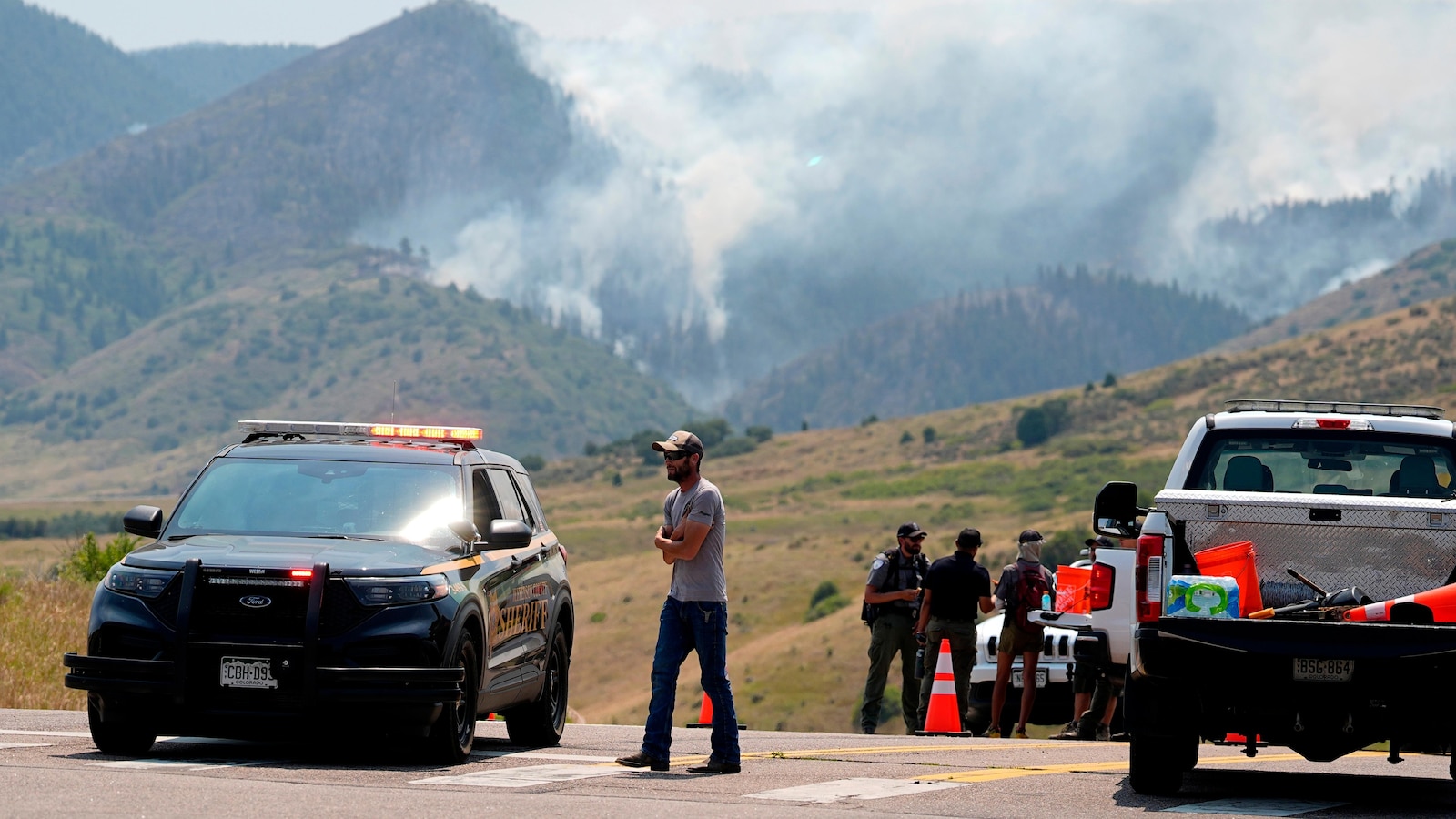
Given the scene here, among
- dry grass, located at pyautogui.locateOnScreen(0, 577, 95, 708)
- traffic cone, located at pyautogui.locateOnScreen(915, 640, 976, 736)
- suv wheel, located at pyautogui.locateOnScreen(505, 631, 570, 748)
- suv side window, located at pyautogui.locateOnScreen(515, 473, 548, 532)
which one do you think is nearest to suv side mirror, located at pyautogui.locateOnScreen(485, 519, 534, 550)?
suv wheel, located at pyautogui.locateOnScreen(505, 631, 570, 748)

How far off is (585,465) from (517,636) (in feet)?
482

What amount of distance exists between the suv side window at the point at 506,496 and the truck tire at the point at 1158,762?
4.52 m

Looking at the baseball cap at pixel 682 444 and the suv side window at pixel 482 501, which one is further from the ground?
the baseball cap at pixel 682 444

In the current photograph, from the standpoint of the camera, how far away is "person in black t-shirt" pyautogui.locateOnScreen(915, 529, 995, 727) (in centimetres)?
1803

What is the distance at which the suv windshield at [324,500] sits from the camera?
1170 cm

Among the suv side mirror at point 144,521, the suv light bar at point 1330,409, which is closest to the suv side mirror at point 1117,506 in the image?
the suv light bar at point 1330,409

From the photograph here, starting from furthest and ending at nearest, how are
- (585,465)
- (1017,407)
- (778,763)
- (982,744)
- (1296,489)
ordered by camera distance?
(585,465), (1017,407), (982,744), (778,763), (1296,489)

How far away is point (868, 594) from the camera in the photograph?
19.0 metres

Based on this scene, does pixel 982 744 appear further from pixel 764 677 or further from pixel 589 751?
pixel 764 677

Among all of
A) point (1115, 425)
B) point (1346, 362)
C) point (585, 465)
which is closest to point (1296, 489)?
point (1346, 362)

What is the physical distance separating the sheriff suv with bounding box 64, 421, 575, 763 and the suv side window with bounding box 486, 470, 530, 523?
518 millimetres

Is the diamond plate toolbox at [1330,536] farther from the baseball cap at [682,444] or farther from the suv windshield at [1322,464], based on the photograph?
the baseball cap at [682,444]

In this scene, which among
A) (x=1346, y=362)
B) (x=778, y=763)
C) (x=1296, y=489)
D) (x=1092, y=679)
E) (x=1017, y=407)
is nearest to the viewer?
(x=1296, y=489)

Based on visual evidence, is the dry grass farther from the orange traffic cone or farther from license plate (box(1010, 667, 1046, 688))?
the orange traffic cone
